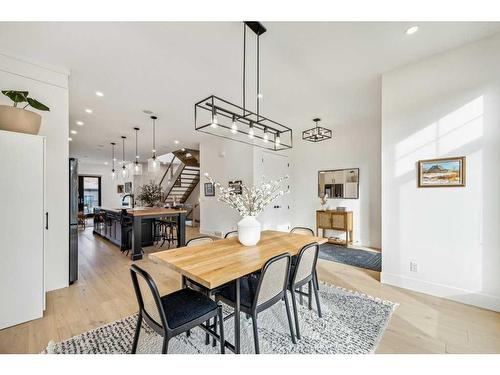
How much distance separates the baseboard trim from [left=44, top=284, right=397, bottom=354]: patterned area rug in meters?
0.65

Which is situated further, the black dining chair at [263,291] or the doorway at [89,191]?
the doorway at [89,191]

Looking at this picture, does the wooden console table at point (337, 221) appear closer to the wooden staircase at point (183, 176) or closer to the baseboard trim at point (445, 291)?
the baseboard trim at point (445, 291)

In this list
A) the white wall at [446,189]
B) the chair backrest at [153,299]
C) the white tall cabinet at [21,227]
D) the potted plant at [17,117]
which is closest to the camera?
the chair backrest at [153,299]

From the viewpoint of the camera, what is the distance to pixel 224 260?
1.80m

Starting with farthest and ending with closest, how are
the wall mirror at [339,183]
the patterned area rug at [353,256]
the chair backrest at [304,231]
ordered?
the wall mirror at [339,183] → the patterned area rug at [353,256] → the chair backrest at [304,231]

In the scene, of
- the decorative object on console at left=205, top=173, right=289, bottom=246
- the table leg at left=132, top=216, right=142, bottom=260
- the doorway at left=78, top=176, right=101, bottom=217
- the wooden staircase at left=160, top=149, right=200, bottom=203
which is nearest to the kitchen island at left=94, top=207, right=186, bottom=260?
the table leg at left=132, top=216, right=142, bottom=260

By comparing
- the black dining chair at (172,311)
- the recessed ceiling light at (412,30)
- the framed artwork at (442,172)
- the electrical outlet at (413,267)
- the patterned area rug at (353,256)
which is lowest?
the patterned area rug at (353,256)

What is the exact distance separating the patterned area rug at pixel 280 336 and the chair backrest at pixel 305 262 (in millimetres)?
481

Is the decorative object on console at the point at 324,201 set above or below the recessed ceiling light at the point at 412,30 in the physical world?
below

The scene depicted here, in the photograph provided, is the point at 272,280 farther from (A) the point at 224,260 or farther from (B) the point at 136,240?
(B) the point at 136,240

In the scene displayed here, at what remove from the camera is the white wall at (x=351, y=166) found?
16.7ft

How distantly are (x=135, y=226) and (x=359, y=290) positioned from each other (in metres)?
4.00

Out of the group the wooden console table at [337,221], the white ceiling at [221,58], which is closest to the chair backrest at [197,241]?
the white ceiling at [221,58]

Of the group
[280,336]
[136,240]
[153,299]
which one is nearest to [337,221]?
[280,336]
